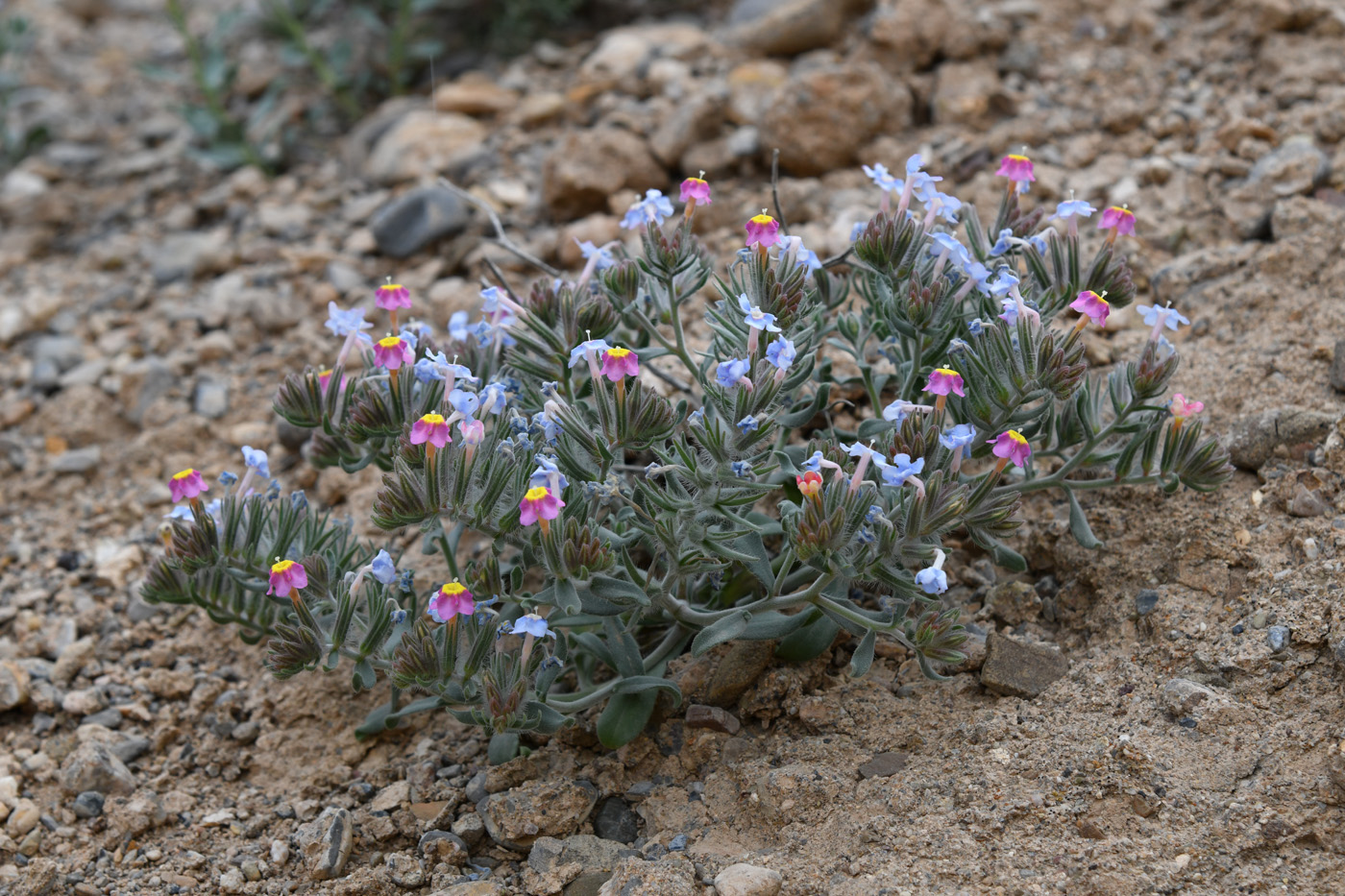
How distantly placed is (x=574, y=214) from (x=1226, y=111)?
134 inches

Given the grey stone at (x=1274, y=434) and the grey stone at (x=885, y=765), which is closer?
the grey stone at (x=885, y=765)

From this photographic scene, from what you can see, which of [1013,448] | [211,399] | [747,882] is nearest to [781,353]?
[1013,448]

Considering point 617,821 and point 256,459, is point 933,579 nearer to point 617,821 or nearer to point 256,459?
point 617,821

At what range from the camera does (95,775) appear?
4.03m

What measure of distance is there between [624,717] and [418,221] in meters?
3.57

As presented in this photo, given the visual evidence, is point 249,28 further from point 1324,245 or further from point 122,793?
point 1324,245

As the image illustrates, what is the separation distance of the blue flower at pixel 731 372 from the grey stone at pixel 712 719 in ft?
3.98

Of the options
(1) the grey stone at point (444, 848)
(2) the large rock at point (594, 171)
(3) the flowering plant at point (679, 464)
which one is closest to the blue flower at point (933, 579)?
(3) the flowering plant at point (679, 464)

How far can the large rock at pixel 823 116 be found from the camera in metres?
5.96

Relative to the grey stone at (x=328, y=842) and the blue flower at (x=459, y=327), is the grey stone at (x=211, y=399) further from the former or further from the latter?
the grey stone at (x=328, y=842)

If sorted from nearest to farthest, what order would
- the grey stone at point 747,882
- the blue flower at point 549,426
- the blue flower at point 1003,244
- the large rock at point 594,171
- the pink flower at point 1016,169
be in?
the grey stone at point 747,882
the blue flower at point 549,426
the blue flower at point 1003,244
the pink flower at point 1016,169
the large rock at point 594,171

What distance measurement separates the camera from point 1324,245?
475cm

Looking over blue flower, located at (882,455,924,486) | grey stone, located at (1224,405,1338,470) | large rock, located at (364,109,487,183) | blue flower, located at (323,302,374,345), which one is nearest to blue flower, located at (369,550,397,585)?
blue flower, located at (323,302,374,345)

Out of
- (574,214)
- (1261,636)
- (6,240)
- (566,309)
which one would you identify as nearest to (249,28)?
(6,240)
